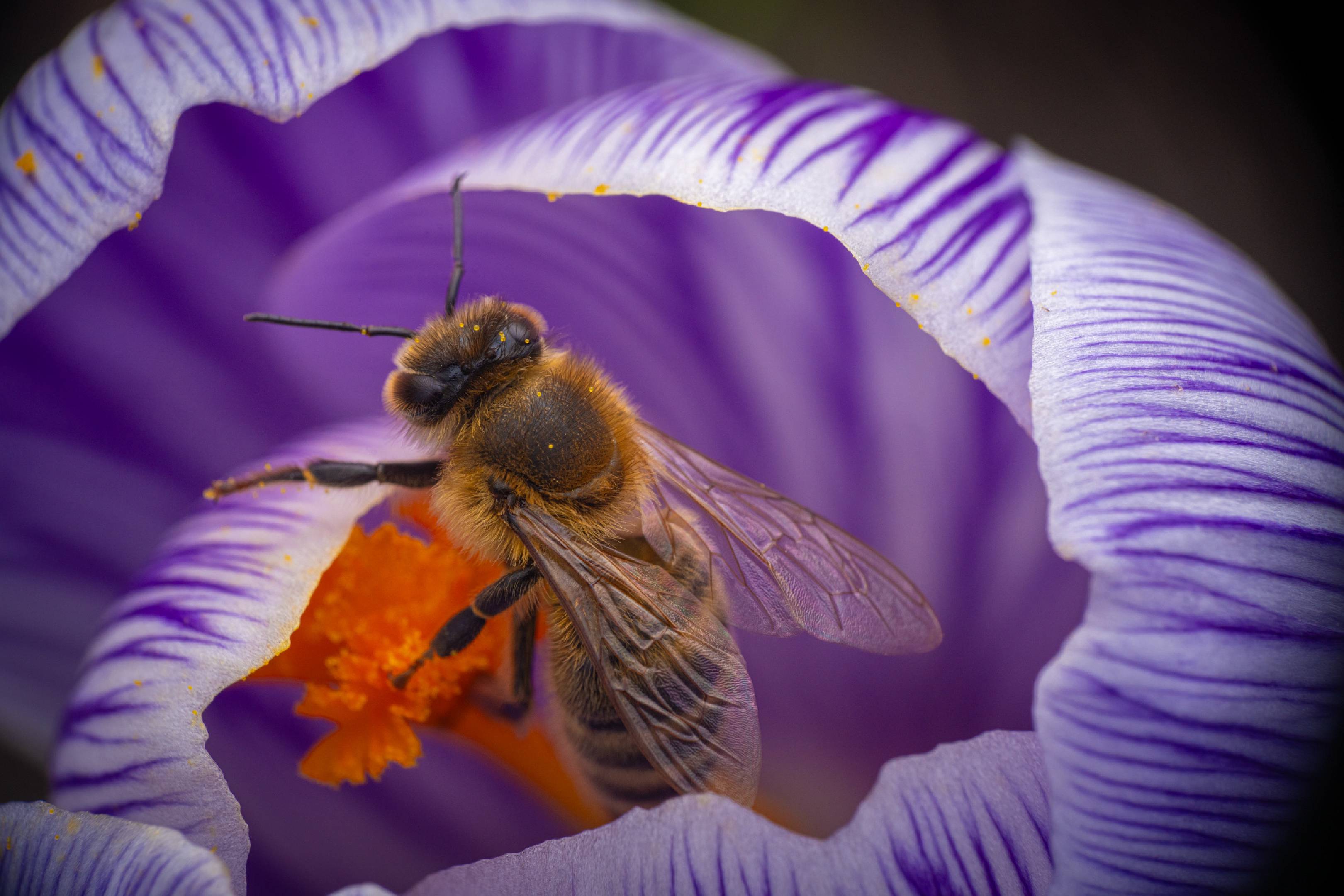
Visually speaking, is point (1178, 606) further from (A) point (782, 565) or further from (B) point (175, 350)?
(B) point (175, 350)

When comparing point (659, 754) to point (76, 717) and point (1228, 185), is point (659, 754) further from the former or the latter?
point (1228, 185)

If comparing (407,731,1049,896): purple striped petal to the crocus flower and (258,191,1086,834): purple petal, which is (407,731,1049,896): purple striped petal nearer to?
the crocus flower

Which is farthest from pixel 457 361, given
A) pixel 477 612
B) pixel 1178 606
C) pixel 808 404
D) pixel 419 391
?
pixel 1178 606

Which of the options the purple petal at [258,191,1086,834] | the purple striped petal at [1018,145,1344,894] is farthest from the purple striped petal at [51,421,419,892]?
the purple striped petal at [1018,145,1344,894]

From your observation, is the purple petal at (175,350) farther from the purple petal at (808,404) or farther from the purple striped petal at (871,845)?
the purple striped petal at (871,845)

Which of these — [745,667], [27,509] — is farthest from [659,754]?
[27,509]

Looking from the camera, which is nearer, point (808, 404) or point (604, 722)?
point (604, 722)
